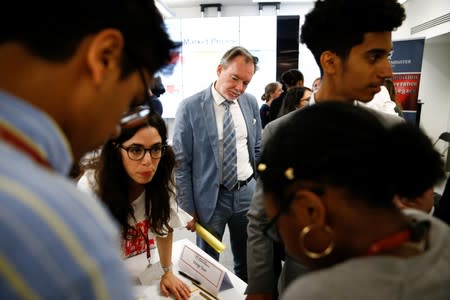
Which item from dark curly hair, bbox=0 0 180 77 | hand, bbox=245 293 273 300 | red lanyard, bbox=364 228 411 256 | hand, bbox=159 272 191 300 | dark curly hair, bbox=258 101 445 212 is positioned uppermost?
dark curly hair, bbox=0 0 180 77

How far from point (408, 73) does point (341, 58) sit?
4397mm

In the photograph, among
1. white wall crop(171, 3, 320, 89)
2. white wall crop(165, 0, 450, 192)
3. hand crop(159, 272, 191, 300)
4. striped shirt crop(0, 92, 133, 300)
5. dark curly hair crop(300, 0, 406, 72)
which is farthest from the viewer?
white wall crop(171, 3, 320, 89)

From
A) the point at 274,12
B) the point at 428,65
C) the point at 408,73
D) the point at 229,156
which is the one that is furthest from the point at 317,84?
the point at 428,65

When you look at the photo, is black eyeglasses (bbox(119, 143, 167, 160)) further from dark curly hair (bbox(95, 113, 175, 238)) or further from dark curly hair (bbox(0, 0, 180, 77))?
dark curly hair (bbox(0, 0, 180, 77))

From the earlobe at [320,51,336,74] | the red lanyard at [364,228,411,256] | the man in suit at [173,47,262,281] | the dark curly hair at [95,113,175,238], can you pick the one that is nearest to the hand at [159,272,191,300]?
the dark curly hair at [95,113,175,238]

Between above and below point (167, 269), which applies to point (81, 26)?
above

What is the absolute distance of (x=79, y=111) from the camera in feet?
1.41

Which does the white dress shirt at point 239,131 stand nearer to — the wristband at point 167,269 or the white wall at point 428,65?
the wristband at point 167,269

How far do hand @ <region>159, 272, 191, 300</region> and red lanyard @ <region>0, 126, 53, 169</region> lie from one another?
1.09m

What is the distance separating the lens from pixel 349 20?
1.13m

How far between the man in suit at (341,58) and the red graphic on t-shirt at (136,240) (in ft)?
1.76

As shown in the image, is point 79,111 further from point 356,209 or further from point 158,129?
point 158,129

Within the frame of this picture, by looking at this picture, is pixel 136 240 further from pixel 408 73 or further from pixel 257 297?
pixel 408 73

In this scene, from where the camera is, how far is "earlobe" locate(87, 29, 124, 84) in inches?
16.2
